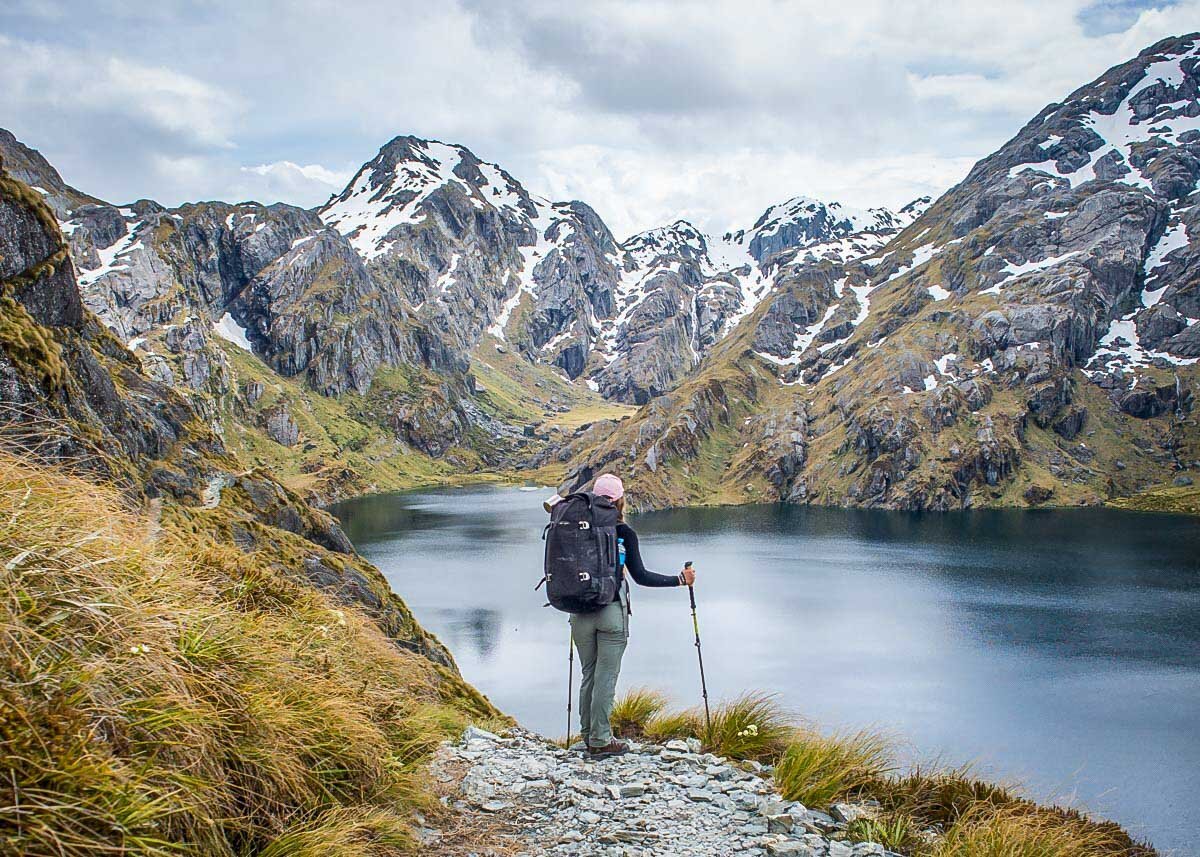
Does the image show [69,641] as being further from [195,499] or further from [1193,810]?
[1193,810]

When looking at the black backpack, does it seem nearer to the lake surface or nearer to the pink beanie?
the pink beanie

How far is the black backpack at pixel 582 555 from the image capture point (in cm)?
892

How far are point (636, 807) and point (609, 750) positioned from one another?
1916mm

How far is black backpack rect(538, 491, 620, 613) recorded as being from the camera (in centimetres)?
892

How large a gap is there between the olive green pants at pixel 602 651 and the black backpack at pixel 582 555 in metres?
0.37

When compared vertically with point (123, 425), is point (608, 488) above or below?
below

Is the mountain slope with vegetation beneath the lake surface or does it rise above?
above

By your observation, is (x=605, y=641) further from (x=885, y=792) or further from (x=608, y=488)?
(x=885, y=792)

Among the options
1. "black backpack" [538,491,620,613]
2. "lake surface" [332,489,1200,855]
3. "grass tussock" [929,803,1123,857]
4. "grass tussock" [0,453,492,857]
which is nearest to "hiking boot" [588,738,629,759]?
"black backpack" [538,491,620,613]

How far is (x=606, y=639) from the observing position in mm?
9375

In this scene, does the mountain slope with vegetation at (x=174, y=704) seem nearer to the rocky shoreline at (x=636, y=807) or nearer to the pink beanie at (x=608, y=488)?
the rocky shoreline at (x=636, y=807)

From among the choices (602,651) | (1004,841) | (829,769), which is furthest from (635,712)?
(1004,841)

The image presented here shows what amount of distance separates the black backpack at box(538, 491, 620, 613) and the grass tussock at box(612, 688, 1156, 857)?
9.09 ft

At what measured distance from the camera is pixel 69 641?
4.27 meters
